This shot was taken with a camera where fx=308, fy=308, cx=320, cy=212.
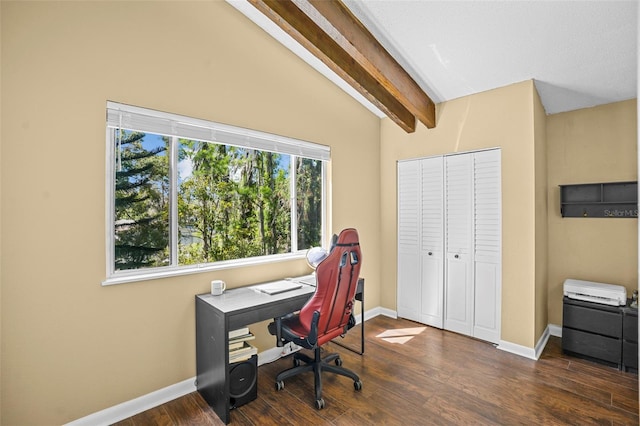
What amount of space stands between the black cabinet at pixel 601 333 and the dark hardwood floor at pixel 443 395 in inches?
3.9

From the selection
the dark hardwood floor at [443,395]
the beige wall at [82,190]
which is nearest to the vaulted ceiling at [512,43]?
the beige wall at [82,190]

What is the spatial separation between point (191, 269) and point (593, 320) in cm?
360

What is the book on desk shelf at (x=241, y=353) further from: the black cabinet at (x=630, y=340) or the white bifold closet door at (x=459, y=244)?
the black cabinet at (x=630, y=340)

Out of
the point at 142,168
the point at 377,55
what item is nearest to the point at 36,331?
the point at 142,168

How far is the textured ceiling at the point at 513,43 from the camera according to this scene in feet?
6.77

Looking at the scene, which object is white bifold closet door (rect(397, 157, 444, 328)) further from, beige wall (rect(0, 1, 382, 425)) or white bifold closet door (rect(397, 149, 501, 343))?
beige wall (rect(0, 1, 382, 425))

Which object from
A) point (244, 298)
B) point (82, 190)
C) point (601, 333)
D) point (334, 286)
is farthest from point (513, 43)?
point (82, 190)

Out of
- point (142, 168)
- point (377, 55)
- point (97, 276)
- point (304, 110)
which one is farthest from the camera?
point (304, 110)

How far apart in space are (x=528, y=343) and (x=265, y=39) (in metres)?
3.80

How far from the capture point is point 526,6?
2018 millimetres

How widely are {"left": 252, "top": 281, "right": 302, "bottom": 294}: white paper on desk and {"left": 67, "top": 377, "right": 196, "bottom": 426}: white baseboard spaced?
847 millimetres

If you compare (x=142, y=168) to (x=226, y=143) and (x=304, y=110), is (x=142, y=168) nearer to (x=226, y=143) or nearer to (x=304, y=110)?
(x=226, y=143)

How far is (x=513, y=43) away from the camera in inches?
94.6

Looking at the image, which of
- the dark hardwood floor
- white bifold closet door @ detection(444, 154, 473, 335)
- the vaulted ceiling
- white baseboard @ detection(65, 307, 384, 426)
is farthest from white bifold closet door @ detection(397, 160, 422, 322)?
white baseboard @ detection(65, 307, 384, 426)
